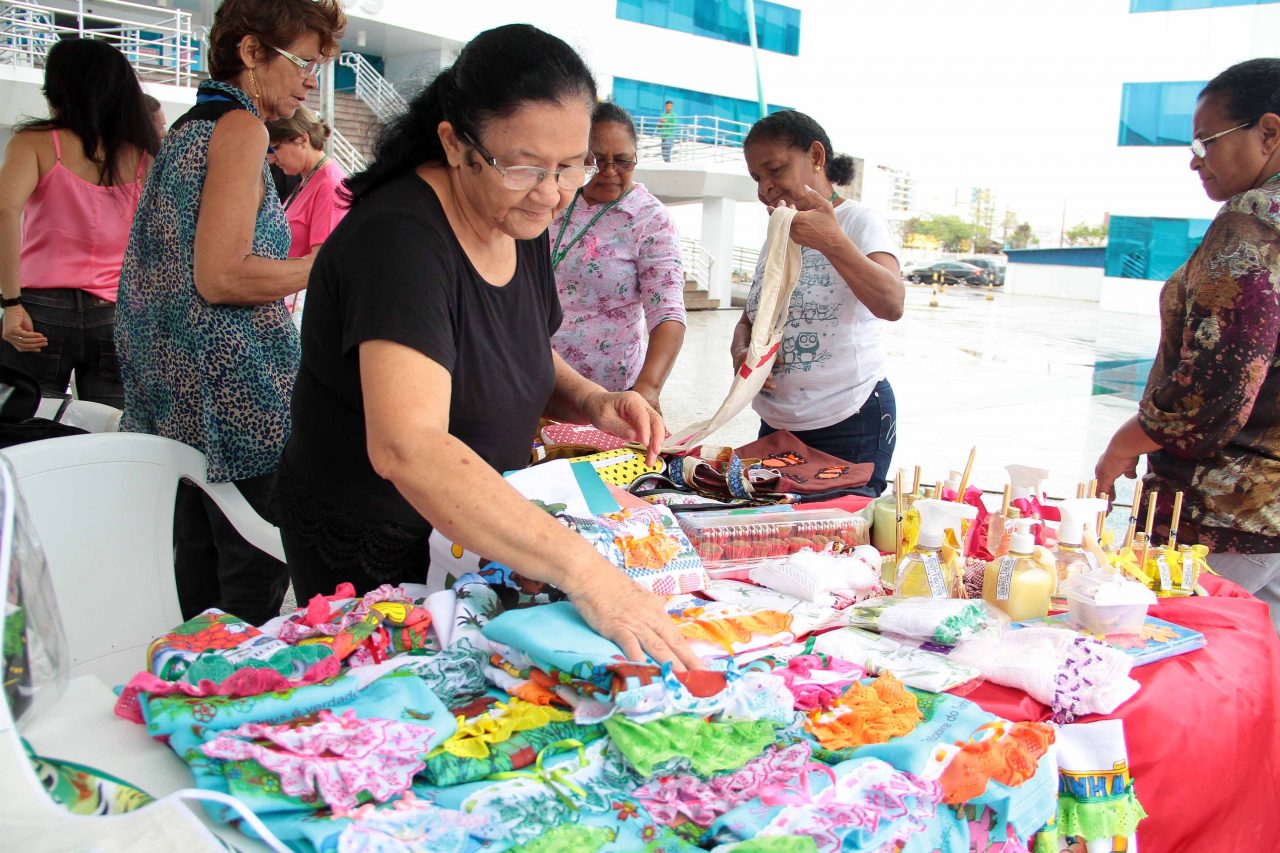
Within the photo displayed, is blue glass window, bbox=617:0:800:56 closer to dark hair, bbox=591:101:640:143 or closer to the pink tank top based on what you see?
the pink tank top

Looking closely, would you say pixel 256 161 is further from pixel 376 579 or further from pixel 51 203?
pixel 51 203

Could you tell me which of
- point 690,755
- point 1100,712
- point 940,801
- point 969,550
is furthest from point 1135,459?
point 690,755

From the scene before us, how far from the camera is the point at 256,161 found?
2.13m

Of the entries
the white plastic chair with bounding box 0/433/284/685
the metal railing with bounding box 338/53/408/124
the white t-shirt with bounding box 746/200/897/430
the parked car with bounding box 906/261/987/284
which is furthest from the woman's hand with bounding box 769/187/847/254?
Result: the parked car with bounding box 906/261/987/284

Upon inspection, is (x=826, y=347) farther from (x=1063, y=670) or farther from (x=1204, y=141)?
(x=1063, y=670)

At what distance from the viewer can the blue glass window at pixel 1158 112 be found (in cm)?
1407

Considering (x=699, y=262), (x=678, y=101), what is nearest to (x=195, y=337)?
(x=699, y=262)

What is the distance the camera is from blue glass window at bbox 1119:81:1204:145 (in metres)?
14.1

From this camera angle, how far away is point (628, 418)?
1885 millimetres

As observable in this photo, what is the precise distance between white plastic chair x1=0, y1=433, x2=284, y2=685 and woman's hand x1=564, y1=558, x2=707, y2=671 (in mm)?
1160

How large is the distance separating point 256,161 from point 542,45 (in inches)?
38.0

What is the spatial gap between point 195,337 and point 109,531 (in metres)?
0.45

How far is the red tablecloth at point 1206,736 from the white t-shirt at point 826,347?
3.81ft

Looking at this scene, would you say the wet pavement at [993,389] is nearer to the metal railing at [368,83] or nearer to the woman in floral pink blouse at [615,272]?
the woman in floral pink blouse at [615,272]
